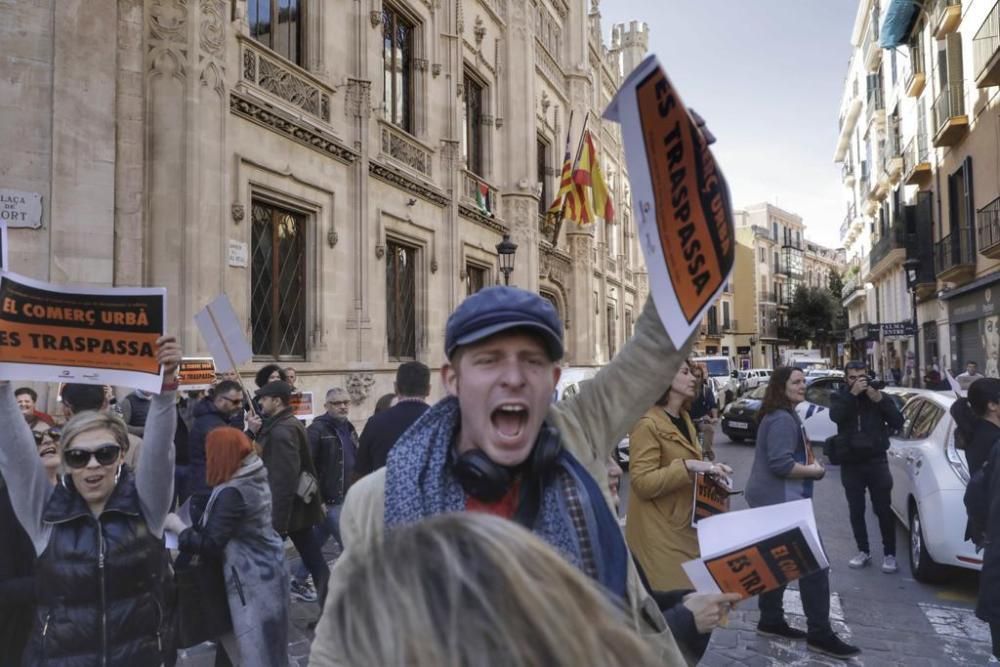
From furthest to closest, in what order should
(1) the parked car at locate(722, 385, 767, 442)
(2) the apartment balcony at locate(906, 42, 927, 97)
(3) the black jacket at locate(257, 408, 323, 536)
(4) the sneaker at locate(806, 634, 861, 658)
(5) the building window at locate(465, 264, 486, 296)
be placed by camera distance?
(2) the apartment balcony at locate(906, 42, 927, 97), (5) the building window at locate(465, 264, 486, 296), (1) the parked car at locate(722, 385, 767, 442), (3) the black jacket at locate(257, 408, 323, 536), (4) the sneaker at locate(806, 634, 861, 658)

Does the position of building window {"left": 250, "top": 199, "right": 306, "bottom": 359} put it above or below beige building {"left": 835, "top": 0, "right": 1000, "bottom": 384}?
below

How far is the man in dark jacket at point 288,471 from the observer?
540cm

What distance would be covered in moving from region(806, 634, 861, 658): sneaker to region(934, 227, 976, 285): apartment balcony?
1839cm

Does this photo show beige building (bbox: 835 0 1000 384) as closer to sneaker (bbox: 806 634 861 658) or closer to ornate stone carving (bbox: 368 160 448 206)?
ornate stone carving (bbox: 368 160 448 206)

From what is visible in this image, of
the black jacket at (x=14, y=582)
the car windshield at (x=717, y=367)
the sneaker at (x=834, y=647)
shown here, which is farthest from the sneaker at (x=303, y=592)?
the car windshield at (x=717, y=367)

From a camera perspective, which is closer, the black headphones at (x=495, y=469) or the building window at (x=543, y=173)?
the black headphones at (x=495, y=469)

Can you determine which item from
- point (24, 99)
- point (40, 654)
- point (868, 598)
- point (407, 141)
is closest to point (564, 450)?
point (40, 654)

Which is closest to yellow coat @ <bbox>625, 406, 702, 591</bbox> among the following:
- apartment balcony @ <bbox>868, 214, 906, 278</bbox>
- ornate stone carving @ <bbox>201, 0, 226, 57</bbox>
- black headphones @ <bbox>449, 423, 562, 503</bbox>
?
black headphones @ <bbox>449, 423, 562, 503</bbox>

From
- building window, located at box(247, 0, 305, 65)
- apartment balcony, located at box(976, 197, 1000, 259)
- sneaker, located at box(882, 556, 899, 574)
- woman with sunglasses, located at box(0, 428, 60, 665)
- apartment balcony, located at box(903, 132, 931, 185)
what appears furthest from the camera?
apartment balcony, located at box(903, 132, 931, 185)

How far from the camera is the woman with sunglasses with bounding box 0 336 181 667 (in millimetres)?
2814

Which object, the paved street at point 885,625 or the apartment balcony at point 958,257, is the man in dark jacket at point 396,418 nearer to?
the paved street at point 885,625

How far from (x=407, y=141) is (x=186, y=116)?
6.51 meters

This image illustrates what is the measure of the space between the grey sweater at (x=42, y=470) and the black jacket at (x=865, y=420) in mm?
5613

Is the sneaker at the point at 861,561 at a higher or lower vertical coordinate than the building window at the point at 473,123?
lower
